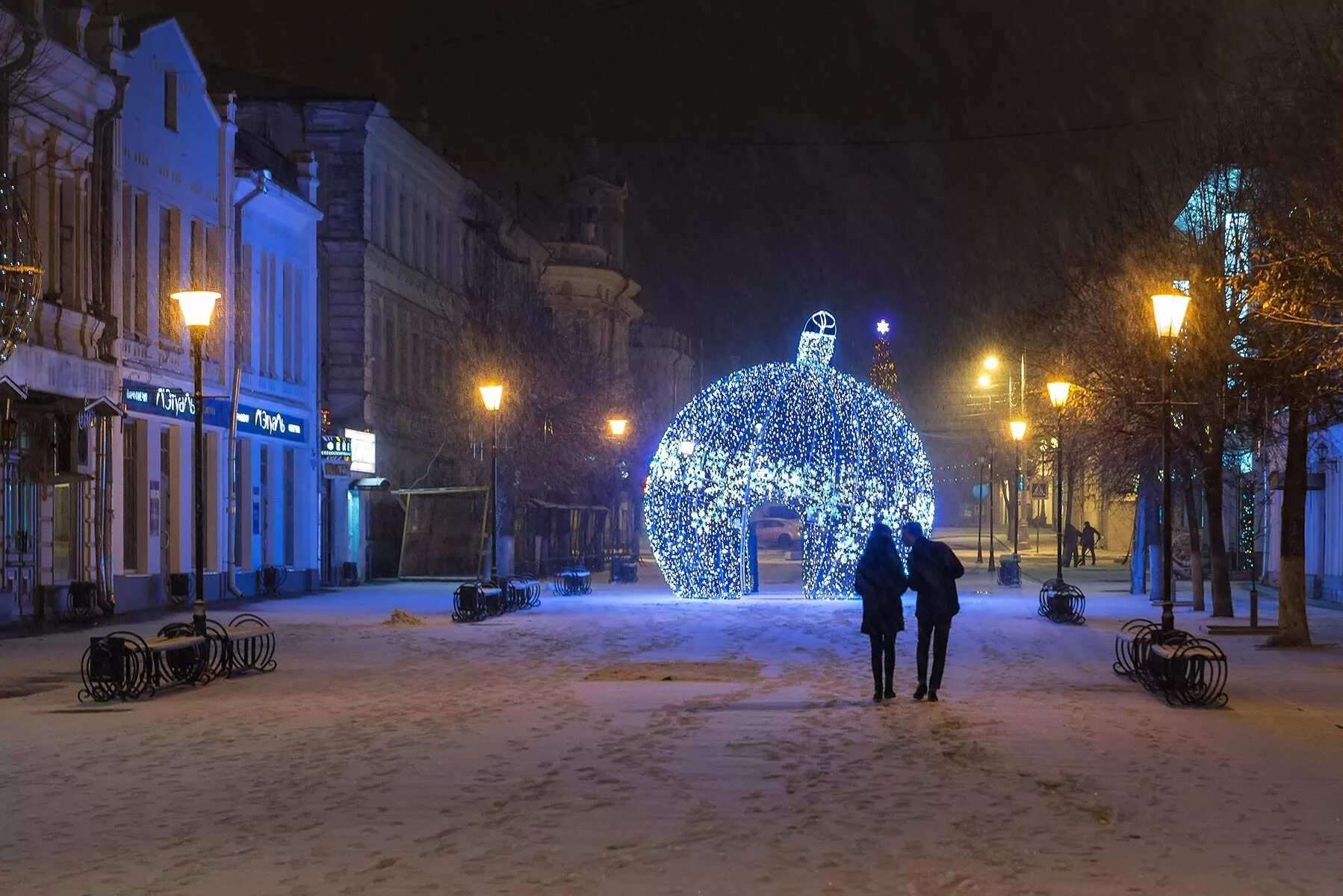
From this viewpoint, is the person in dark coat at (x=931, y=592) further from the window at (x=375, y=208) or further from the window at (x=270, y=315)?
the window at (x=375, y=208)

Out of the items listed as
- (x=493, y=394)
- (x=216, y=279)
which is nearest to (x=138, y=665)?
(x=493, y=394)

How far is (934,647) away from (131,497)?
64.2 feet

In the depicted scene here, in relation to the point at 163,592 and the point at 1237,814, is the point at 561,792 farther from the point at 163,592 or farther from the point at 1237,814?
the point at 163,592

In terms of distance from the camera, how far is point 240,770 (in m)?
12.1

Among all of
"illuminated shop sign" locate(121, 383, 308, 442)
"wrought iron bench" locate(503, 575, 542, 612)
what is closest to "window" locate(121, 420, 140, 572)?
"illuminated shop sign" locate(121, 383, 308, 442)

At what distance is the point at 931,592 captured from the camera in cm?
1653

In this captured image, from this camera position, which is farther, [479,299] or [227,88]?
[479,299]

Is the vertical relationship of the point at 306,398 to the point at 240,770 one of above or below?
above

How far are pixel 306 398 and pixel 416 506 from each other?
14.6 feet

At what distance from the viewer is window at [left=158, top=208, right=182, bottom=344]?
111ft

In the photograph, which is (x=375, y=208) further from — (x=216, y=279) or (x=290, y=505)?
(x=216, y=279)

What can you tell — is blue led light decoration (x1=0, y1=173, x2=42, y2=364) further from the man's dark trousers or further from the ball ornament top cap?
the ball ornament top cap

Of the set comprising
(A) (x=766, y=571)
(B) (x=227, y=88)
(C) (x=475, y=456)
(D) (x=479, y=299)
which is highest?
(B) (x=227, y=88)

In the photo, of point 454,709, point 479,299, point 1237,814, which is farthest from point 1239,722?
point 479,299
